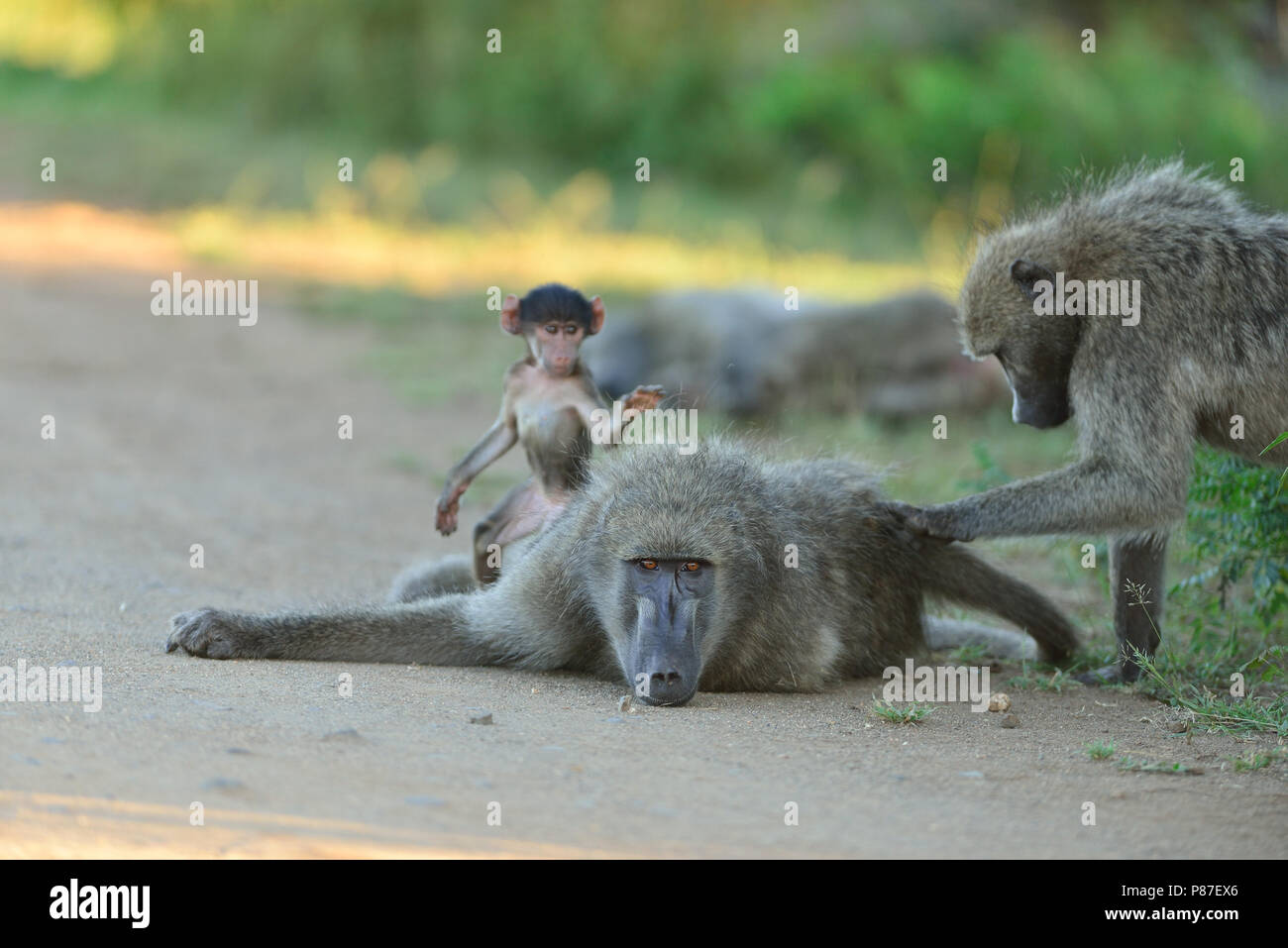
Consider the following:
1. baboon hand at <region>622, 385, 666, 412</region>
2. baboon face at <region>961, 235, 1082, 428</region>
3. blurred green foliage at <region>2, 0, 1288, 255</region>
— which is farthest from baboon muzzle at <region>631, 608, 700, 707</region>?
blurred green foliage at <region>2, 0, 1288, 255</region>

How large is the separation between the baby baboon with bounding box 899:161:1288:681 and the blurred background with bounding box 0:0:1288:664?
4.13 m

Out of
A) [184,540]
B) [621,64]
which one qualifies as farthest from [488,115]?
[184,540]

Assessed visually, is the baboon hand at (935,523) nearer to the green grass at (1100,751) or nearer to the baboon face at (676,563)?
the baboon face at (676,563)

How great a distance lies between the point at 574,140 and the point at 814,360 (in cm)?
963

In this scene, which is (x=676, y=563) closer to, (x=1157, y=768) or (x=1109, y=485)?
(x=1109, y=485)

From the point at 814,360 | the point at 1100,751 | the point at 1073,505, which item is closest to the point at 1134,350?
the point at 1073,505

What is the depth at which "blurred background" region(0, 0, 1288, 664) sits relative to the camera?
12977 mm

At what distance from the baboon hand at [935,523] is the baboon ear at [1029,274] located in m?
0.80

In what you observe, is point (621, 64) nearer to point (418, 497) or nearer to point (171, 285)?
point (171, 285)

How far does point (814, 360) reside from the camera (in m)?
10.1

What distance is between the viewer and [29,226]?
1341 cm

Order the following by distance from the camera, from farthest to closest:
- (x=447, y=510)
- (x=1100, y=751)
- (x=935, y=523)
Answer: (x=447, y=510) < (x=935, y=523) < (x=1100, y=751)

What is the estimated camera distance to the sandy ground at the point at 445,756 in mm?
3166

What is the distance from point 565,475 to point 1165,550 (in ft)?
6.95
